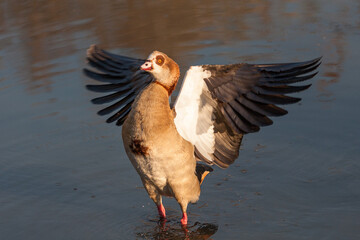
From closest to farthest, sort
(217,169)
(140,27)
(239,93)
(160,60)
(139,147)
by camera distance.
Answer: (239,93) → (139,147) → (160,60) → (217,169) → (140,27)

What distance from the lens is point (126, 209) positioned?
20.5ft

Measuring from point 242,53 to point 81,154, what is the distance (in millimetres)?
3668

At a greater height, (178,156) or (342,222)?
(178,156)

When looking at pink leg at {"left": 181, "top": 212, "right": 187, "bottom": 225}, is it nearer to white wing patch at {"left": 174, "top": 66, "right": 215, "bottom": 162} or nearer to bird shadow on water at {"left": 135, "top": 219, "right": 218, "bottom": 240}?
bird shadow on water at {"left": 135, "top": 219, "right": 218, "bottom": 240}

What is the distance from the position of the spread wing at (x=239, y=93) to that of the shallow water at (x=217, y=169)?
104 centimetres

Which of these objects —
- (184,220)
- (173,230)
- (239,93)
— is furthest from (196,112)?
(173,230)

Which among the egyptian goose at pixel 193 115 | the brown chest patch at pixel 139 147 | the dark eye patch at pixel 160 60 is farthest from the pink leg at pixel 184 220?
the dark eye patch at pixel 160 60

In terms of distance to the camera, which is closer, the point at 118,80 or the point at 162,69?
the point at 162,69

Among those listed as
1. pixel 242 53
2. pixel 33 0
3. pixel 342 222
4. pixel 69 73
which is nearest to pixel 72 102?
pixel 69 73

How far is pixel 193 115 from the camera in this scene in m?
5.67

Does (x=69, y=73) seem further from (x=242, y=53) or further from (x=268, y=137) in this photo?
(x=268, y=137)

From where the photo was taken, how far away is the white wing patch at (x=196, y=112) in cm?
534

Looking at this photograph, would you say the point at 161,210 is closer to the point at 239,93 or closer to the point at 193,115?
the point at 193,115

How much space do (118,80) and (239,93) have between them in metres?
1.61
